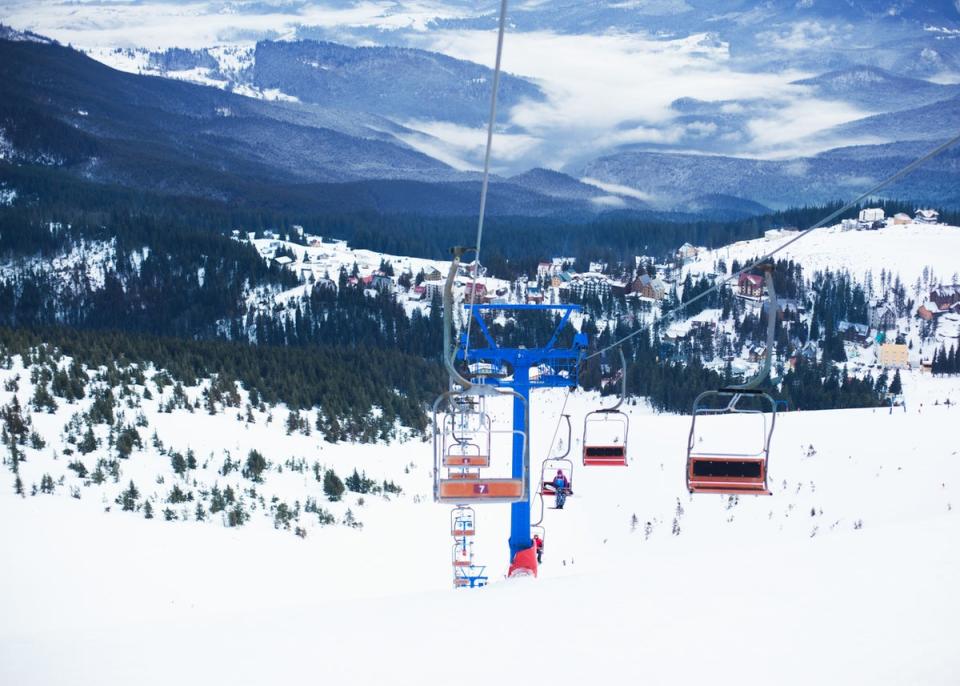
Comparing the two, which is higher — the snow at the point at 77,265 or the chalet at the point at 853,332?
the snow at the point at 77,265

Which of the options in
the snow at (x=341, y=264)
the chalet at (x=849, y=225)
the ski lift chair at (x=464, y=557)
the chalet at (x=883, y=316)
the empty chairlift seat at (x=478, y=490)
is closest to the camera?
the empty chairlift seat at (x=478, y=490)

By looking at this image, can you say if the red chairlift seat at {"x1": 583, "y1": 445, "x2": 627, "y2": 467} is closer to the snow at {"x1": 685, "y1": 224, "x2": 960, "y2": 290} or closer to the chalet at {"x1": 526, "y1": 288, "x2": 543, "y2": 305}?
the chalet at {"x1": 526, "y1": 288, "x2": 543, "y2": 305}

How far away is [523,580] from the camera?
12047mm

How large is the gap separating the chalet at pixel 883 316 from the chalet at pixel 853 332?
8.66ft

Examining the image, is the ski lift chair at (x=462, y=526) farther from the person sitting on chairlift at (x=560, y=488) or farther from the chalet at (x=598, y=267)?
the chalet at (x=598, y=267)

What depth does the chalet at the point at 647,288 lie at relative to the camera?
125 m

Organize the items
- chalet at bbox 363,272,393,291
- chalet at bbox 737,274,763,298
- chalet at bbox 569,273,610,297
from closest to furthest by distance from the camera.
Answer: chalet at bbox 737,274,763,298, chalet at bbox 363,272,393,291, chalet at bbox 569,273,610,297

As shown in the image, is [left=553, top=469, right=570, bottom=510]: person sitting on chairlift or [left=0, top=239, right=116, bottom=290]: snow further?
[left=0, top=239, right=116, bottom=290]: snow

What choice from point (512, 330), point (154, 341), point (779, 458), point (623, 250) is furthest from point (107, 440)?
point (623, 250)

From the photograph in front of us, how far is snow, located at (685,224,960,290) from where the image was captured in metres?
144

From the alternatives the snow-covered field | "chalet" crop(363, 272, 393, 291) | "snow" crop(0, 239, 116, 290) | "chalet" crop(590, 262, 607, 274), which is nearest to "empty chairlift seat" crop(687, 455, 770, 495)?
the snow-covered field

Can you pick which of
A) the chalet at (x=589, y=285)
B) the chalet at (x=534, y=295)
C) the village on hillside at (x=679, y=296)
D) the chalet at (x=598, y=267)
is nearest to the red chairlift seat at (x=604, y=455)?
the village on hillside at (x=679, y=296)

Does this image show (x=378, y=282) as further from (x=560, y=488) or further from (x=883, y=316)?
(x=560, y=488)

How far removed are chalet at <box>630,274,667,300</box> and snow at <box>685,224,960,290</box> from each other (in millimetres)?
23108
